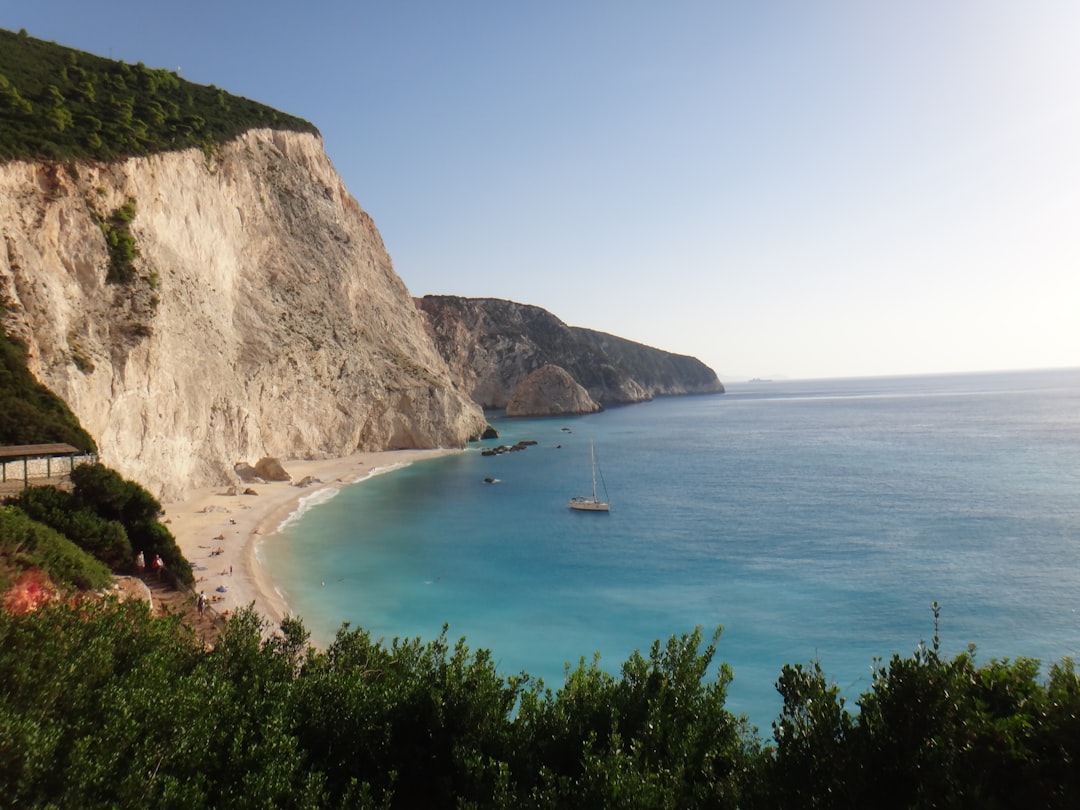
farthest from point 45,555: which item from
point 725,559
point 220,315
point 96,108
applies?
point 96,108

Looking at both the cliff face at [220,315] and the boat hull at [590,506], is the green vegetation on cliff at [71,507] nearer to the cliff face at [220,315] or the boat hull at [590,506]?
the cliff face at [220,315]

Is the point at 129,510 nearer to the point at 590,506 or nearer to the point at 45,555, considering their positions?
the point at 45,555

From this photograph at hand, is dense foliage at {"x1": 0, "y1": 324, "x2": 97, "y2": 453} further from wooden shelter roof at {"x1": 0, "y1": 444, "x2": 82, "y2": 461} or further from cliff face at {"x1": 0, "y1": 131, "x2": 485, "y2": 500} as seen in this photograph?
cliff face at {"x1": 0, "y1": 131, "x2": 485, "y2": 500}

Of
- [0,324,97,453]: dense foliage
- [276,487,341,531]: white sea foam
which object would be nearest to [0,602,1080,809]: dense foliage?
[0,324,97,453]: dense foliage

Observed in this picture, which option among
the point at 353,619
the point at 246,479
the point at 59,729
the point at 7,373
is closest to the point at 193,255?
the point at 246,479

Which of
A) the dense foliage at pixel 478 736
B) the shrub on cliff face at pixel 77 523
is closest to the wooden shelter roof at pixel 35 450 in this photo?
the shrub on cliff face at pixel 77 523

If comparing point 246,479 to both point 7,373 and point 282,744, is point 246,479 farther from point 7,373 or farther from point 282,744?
point 282,744
